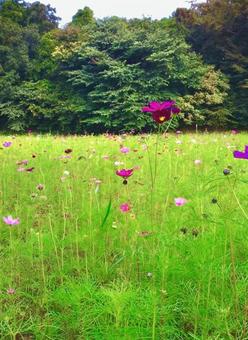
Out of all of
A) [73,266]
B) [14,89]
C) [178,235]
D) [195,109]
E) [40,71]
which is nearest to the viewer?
[73,266]

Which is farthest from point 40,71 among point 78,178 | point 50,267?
point 50,267

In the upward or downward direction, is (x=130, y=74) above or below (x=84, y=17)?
below

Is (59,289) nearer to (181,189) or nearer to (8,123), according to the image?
(181,189)

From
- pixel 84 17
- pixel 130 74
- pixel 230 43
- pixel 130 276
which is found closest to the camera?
pixel 130 276

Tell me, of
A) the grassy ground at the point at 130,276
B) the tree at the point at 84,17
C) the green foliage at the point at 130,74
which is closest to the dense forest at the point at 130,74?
the green foliage at the point at 130,74

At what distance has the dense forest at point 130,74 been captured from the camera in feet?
46.1

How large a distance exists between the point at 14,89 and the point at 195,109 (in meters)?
7.03

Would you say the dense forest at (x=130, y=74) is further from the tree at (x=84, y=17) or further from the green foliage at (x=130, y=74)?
the tree at (x=84, y=17)

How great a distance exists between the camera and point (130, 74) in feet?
46.1

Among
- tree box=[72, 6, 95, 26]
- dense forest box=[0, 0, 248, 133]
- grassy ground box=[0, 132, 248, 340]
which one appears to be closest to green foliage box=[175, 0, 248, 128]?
dense forest box=[0, 0, 248, 133]

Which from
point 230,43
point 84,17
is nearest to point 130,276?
point 230,43

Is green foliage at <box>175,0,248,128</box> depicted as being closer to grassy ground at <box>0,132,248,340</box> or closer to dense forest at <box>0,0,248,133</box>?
dense forest at <box>0,0,248,133</box>

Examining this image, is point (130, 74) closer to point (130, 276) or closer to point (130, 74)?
point (130, 74)

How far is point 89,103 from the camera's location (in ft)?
48.4
